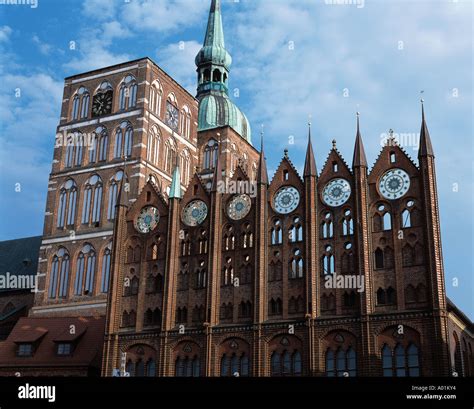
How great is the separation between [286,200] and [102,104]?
88.7 ft

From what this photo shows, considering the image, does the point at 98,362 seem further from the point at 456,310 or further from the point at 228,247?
the point at 456,310

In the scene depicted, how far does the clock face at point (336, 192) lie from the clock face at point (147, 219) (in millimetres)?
13467

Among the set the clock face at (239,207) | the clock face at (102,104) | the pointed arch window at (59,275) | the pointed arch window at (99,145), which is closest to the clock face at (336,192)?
the clock face at (239,207)

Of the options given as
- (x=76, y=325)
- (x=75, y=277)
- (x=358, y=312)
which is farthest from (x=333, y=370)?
(x=75, y=277)

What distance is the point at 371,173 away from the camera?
164 ft

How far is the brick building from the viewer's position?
151ft

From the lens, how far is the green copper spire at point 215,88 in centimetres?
8406

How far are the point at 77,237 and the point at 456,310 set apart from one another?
33872 millimetres

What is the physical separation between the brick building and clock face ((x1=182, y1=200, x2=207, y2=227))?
8cm

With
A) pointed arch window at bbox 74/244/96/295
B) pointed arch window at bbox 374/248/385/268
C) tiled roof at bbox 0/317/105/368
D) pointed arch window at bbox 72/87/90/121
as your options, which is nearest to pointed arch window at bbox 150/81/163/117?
pointed arch window at bbox 72/87/90/121

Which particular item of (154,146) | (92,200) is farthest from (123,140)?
(92,200)

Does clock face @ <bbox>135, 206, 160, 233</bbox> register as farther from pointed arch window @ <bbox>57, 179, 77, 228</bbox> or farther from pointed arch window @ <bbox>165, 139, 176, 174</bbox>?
pointed arch window @ <bbox>165, 139, 176, 174</bbox>

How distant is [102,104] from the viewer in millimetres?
71312

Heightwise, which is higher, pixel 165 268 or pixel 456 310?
pixel 165 268
